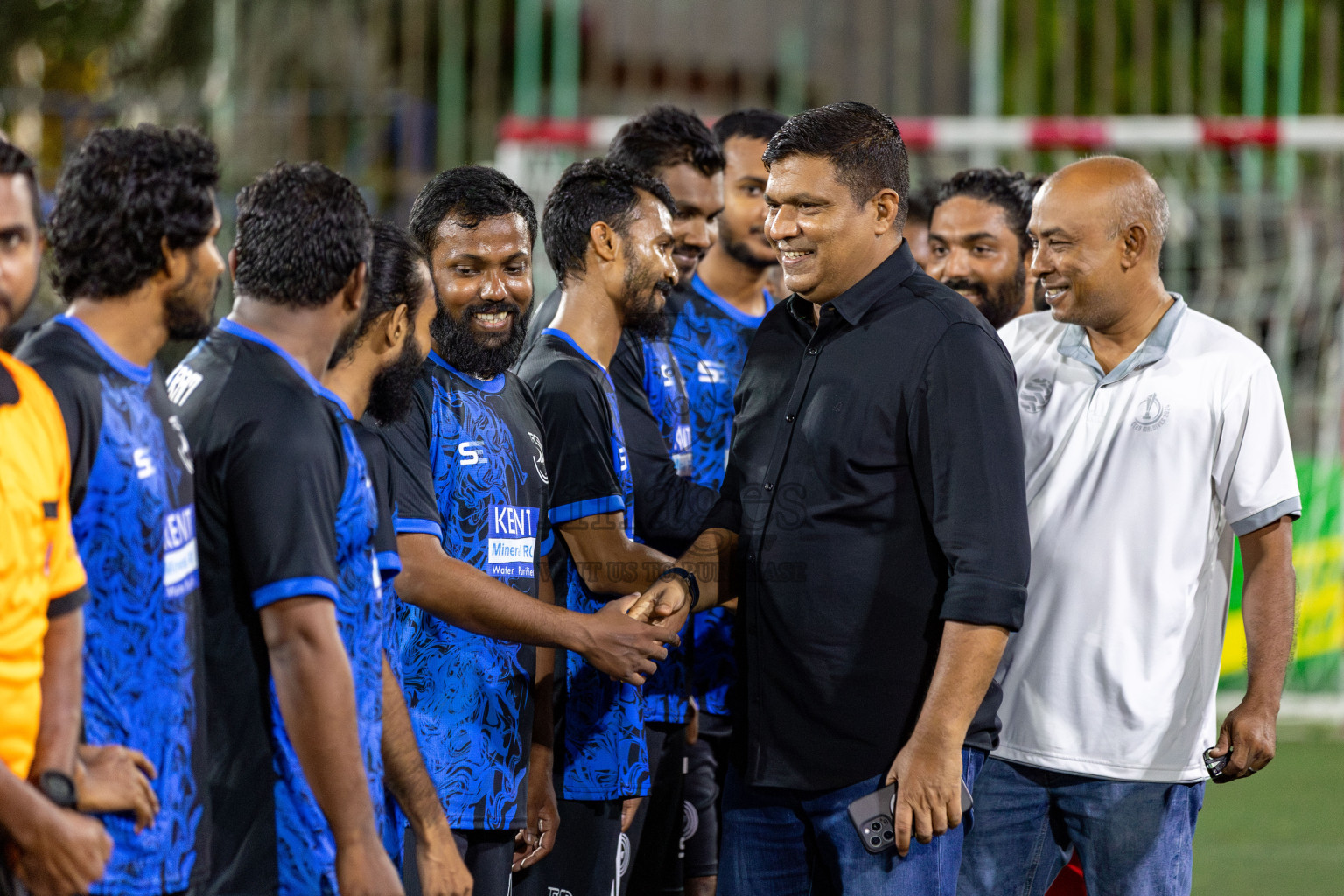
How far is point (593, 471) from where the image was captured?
3090 mm

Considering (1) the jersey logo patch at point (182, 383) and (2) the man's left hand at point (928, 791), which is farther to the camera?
(2) the man's left hand at point (928, 791)

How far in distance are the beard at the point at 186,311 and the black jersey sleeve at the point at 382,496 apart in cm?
37

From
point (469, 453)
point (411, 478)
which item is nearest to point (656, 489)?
point (469, 453)

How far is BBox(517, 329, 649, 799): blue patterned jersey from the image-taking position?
10.1 ft

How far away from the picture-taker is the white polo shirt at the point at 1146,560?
2.83 meters

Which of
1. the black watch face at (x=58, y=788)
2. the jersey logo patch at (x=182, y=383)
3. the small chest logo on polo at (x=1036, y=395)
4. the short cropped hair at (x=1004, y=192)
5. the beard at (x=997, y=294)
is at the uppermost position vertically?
the short cropped hair at (x=1004, y=192)

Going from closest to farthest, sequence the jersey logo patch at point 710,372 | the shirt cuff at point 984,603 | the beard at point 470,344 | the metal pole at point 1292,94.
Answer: the shirt cuff at point 984,603 < the beard at point 470,344 < the jersey logo patch at point 710,372 < the metal pole at point 1292,94

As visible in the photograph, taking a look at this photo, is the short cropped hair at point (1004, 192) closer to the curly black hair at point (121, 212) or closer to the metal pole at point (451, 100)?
the curly black hair at point (121, 212)

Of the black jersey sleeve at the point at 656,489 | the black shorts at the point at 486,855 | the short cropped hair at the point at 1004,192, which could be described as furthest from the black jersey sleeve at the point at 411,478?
the short cropped hair at the point at 1004,192

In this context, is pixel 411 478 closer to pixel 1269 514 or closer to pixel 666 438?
pixel 666 438

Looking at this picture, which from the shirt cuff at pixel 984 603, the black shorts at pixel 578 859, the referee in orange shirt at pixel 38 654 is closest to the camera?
the referee in orange shirt at pixel 38 654

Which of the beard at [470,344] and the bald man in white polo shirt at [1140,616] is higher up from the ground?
the beard at [470,344]

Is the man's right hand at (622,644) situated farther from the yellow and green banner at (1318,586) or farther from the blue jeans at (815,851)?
the yellow and green banner at (1318,586)

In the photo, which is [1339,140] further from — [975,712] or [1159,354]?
[975,712]
